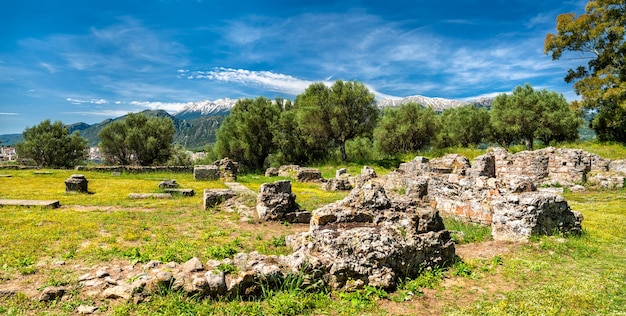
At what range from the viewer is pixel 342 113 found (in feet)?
111

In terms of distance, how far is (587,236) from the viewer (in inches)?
328

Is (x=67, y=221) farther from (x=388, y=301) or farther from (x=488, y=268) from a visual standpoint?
(x=488, y=268)

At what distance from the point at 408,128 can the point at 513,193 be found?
1405 inches

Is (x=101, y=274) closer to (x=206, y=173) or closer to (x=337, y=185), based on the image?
(x=337, y=185)

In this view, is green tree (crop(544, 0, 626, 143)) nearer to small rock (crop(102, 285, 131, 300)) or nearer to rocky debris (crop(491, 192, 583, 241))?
rocky debris (crop(491, 192, 583, 241))

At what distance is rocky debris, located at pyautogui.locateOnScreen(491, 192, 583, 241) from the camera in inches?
321

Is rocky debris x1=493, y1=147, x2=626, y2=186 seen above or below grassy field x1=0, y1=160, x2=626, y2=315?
above

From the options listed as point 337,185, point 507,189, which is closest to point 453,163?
point 337,185

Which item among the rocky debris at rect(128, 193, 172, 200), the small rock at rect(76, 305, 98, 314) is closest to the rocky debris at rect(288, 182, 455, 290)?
the small rock at rect(76, 305, 98, 314)

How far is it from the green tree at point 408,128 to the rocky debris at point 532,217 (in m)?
35.1

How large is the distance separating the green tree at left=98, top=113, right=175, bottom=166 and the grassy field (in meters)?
33.5

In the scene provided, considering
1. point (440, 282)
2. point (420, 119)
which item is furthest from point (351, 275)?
point (420, 119)

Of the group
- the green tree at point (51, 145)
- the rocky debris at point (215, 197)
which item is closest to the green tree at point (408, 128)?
the rocky debris at point (215, 197)

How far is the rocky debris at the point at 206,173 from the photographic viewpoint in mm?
23703
